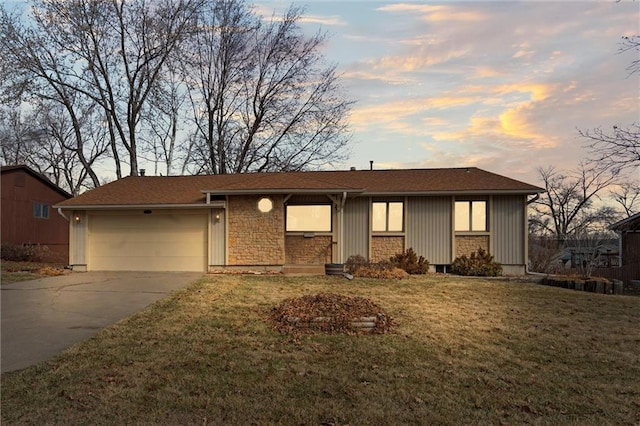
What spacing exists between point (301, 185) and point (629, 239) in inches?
675

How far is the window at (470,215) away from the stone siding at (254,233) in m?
6.26

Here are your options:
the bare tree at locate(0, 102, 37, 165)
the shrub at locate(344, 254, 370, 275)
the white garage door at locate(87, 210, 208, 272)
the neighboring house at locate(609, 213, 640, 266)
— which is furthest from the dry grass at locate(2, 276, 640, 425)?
the bare tree at locate(0, 102, 37, 165)

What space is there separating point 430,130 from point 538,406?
13.1 metres

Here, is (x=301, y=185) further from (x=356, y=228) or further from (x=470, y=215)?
(x=470, y=215)

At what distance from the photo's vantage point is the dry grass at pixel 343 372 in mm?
3592

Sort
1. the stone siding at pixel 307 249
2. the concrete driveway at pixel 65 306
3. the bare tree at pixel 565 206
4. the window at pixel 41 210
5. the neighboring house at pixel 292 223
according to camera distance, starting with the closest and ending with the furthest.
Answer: the concrete driveway at pixel 65 306 < the neighboring house at pixel 292 223 < the stone siding at pixel 307 249 < the window at pixel 41 210 < the bare tree at pixel 565 206

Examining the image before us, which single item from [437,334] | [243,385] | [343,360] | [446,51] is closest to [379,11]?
[446,51]

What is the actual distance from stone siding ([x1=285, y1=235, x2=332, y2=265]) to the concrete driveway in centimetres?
323

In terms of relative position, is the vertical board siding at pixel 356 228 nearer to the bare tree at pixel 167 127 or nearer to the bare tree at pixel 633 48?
the bare tree at pixel 633 48

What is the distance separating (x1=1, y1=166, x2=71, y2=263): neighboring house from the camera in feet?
64.7

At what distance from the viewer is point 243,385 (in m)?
4.15

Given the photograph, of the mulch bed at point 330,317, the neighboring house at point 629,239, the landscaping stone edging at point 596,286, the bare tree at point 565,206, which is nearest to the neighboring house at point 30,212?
the mulch bed at point 330,317

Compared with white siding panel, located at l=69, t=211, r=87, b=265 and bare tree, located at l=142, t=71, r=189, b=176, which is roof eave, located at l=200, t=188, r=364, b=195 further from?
bare tree, located at l=142, t=71, r=189, b=176

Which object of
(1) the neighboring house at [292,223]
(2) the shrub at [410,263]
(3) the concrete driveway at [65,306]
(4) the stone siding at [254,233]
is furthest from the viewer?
(2) the shrub at [410,263]
